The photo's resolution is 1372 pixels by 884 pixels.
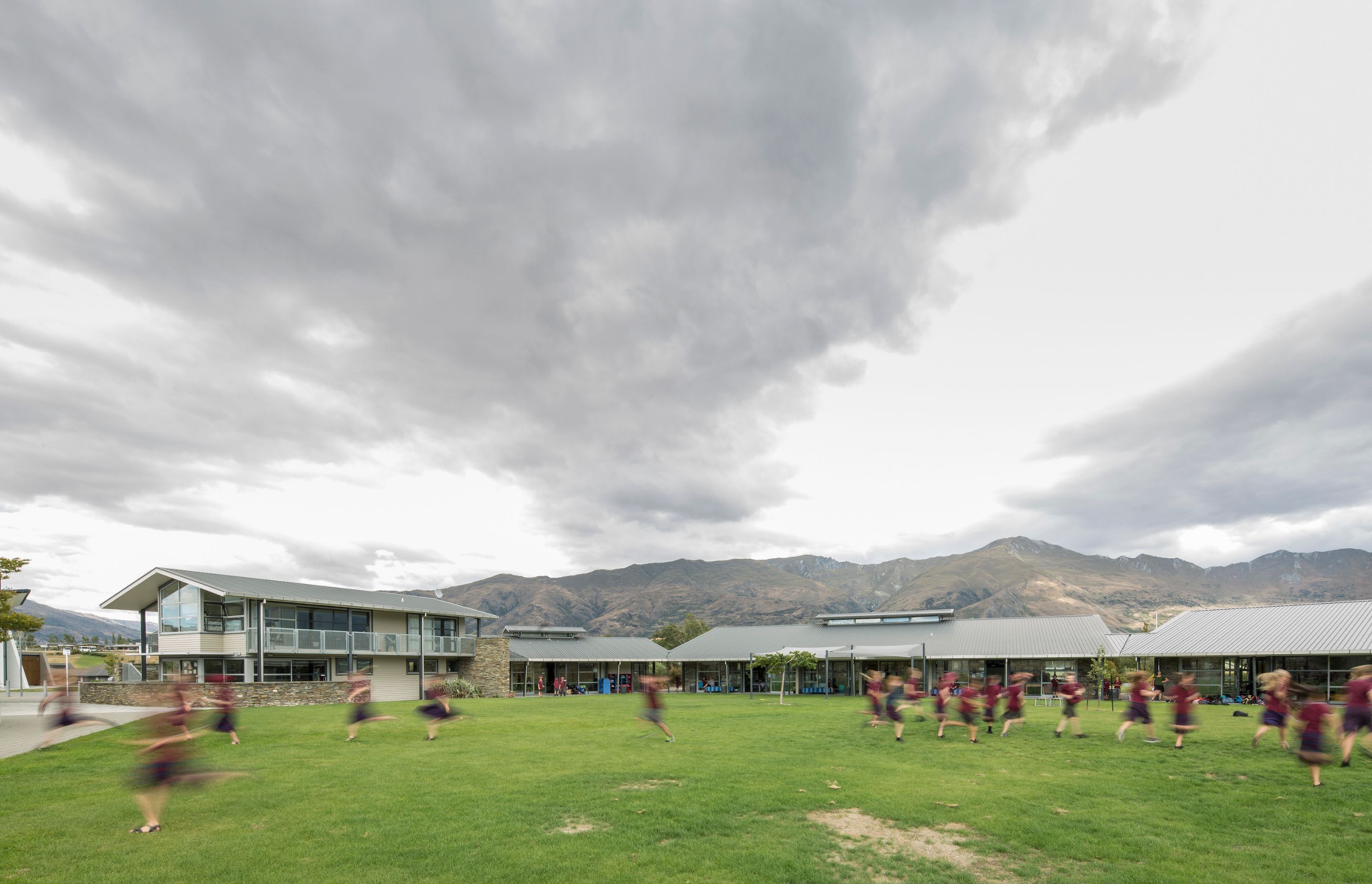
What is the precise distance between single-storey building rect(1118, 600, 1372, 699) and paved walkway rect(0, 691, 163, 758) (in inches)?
1557

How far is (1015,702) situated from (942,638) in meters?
26.2

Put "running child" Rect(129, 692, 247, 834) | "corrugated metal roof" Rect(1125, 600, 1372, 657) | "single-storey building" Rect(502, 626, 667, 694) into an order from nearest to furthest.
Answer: "running child" Rect(129, 692, 247, 834), "corrugated metal roof" Rect(1125, 600, 1372, 657), "single-storey building" Rect(502, 626, 667, 694)

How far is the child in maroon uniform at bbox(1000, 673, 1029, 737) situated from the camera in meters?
17.8

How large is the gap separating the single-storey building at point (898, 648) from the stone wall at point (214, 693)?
72.7ft

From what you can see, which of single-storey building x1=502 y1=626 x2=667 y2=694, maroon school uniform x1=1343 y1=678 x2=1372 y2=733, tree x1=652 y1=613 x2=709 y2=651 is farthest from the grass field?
tree x1=652 y1=613 x2=709 y2=651

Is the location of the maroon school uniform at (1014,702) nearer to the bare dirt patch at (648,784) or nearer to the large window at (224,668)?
the bare dirt patch at (648,784)

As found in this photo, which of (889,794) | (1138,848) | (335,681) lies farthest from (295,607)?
(1138,848)

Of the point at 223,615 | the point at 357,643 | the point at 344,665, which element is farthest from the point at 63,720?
the point at 344,665

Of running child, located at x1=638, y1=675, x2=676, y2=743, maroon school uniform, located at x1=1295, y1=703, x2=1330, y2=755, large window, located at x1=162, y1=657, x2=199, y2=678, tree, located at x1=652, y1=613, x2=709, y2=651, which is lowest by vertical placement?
tree, located at x1=652, y1=613, x2=709, y2=651

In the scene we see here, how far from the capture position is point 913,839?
8695 mm

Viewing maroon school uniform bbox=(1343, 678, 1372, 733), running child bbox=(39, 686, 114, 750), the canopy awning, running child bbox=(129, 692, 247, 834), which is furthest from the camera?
the canopy awning

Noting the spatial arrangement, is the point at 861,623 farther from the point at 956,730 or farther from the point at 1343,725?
the point at 1343,725

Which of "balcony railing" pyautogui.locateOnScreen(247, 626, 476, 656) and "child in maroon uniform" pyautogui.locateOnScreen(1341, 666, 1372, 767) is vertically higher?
"child in maroon uniform" pyautogui.locateOnScreen(1341, 666, 1372, 767)

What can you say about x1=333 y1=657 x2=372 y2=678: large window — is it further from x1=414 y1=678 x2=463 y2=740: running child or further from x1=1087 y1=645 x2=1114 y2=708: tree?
x1=1087 y1=645 x2=1114 y2=708: tree
